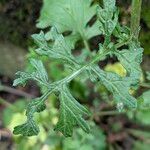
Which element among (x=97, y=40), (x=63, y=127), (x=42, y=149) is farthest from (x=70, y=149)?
(x=63, y=127)

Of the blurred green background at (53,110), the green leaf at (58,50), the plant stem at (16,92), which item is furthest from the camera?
the plant stem at (16,92)

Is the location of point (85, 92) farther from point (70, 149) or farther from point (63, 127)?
point (63, 127)

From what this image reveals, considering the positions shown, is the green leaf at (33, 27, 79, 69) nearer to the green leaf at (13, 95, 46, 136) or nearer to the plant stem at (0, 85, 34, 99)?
the green leaf at (13, 95, 46, 136)

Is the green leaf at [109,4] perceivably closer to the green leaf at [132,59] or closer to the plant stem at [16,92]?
the green leaf at [132,59]

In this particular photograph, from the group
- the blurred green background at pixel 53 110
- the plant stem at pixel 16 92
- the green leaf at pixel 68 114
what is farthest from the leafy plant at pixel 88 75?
the plant stem at pixel 16 92

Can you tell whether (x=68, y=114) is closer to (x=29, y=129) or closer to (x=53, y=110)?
(x=29, y=129)

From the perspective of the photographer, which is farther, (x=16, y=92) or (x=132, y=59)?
(x=16, y=92)

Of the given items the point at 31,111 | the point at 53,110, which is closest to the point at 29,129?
the point at 31,111
